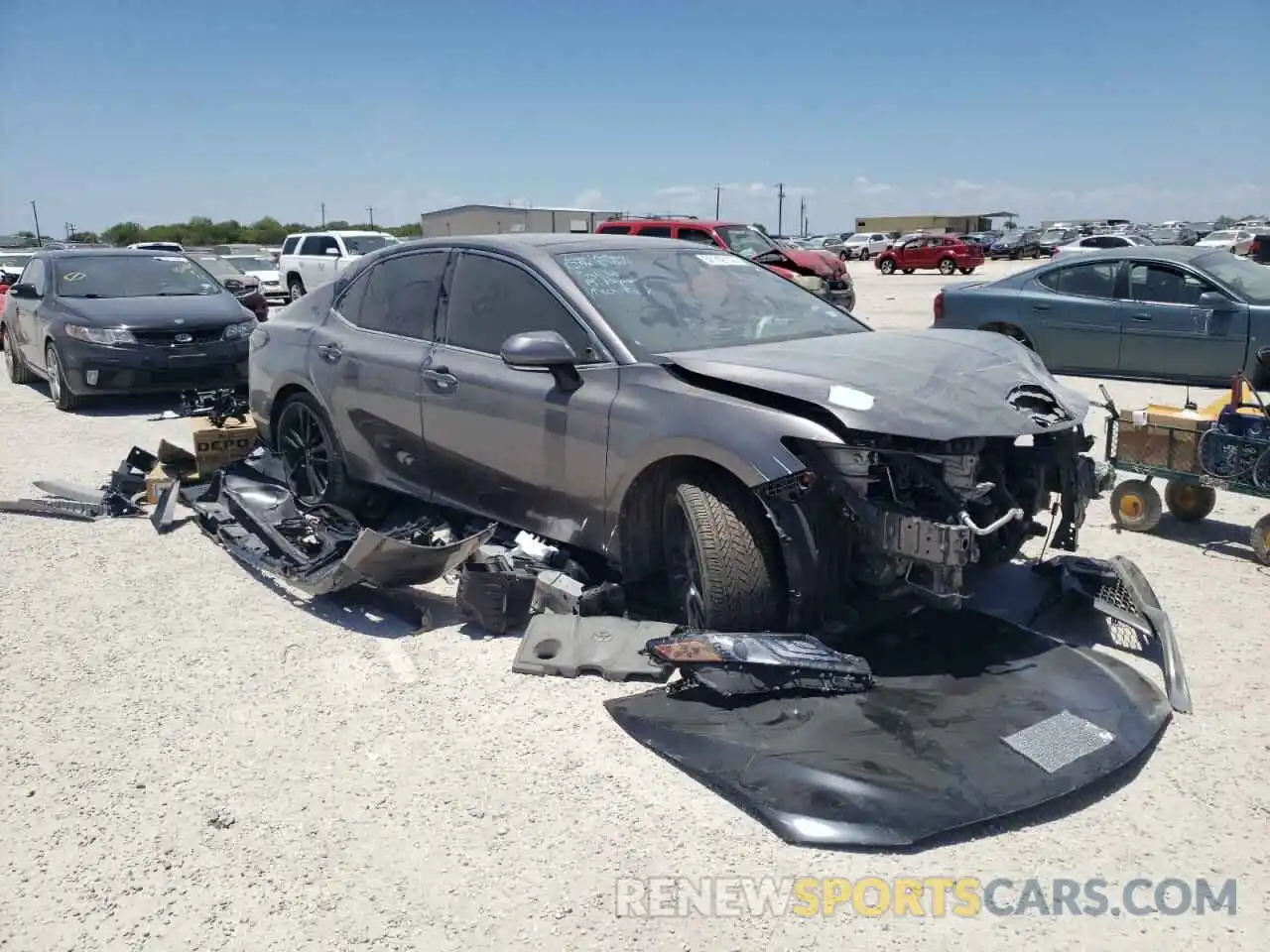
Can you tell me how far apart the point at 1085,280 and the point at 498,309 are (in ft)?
26.3

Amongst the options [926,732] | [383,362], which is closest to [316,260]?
[383,362]

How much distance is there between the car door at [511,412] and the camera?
13.9 ft

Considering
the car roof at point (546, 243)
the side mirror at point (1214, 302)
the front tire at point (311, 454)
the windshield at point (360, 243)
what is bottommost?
the front tire at point (311, 454)

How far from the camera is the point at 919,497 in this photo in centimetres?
353

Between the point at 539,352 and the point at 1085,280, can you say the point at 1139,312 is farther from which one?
the point at 539,352

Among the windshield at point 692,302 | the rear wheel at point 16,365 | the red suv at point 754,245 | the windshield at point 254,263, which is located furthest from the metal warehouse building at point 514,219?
the windshield at point 692,302

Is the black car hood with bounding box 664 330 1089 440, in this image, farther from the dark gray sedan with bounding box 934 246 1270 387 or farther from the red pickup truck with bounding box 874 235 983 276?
the red pickup truck with bounding box 874 235 983 276

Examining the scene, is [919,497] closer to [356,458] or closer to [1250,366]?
[356,458]

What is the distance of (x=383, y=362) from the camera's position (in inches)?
207

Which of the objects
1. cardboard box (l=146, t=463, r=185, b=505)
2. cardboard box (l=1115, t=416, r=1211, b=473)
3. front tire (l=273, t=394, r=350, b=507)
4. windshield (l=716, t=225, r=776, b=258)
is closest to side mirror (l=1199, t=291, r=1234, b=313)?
cardboard box (l=1115, t=416, r=1211, b=473)

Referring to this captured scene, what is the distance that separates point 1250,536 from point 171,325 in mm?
9277

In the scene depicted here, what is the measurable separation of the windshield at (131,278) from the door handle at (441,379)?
7129mm

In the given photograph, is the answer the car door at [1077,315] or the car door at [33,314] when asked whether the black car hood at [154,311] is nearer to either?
the car door at [33,314]

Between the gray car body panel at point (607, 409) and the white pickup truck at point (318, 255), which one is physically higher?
the white pickup truck at point (318, 255)
